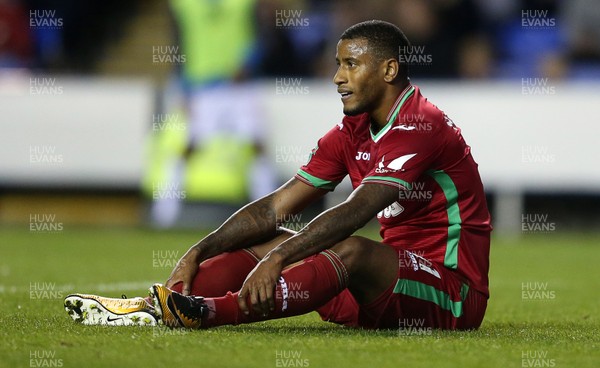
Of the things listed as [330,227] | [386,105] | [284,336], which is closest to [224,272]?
[284,336]

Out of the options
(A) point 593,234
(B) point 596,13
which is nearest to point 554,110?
(A) point 593,234

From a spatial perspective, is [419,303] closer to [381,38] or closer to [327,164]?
[327,164]

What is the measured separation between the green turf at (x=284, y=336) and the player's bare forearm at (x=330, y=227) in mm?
370

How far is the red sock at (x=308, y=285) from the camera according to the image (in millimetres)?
4887

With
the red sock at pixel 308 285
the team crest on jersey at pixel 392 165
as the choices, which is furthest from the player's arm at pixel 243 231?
the team crest on jersey at pixel 392 165

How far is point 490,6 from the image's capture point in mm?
15203

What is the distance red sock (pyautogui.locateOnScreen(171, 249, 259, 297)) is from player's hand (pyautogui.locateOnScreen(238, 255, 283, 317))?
1.61 feet

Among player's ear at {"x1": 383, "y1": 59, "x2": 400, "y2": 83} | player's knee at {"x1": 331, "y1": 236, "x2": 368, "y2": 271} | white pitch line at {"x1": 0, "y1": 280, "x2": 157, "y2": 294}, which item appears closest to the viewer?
player's knee at {"x1": 331, "y1": 236, "x2": 368, "y2": 271}

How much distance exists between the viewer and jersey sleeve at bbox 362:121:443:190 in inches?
199

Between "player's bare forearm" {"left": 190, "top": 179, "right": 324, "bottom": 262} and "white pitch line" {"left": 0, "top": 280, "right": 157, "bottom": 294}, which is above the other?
"player's bare forearm" {"left": 190, "top": 179, "right": 324, "bottom": 262}

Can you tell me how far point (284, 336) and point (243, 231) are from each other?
63 cm

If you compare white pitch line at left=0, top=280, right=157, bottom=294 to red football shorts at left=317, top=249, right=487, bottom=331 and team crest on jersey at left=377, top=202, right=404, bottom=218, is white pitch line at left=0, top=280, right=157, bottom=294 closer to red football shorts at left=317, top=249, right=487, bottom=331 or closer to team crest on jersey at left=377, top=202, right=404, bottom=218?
red football shorts at left=317, top=249, right=487, bottom=331

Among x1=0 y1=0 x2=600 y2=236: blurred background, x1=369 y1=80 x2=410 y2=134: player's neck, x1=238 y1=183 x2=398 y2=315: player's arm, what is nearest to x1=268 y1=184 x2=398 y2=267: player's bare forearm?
x1=238 y1=183 x2=398 y2=315: player's arm

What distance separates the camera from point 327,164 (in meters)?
5.67
